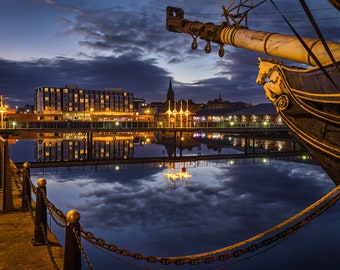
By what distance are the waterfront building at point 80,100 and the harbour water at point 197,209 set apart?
130 m

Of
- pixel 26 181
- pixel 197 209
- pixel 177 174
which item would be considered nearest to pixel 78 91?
pixel 177 174

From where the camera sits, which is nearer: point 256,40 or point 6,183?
point 256,40

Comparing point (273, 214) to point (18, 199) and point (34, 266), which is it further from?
point (34, 266)

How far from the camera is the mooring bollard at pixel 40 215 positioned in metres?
5.82

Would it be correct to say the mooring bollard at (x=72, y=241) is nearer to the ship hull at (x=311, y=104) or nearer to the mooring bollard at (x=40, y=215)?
the mooring bollard at (x=40, y=215)

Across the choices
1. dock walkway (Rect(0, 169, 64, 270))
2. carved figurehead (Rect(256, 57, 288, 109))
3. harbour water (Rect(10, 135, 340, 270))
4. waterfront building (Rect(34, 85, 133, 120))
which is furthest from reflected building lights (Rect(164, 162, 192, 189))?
waterfront building (Rect(34, 85, 133, 120))

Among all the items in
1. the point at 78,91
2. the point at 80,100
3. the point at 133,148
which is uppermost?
the point at 78,91

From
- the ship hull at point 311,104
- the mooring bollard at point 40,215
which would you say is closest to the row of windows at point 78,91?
the mooring bollard at point 40,215

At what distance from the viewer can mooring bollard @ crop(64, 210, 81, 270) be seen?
388 centimetres

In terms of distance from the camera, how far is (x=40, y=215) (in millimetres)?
6070

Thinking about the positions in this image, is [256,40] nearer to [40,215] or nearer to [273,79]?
[273,79]

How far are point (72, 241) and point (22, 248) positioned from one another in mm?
3055

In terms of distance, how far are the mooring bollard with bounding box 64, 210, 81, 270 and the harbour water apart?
85 cm

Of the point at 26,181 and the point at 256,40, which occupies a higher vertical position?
the point at 256,40
